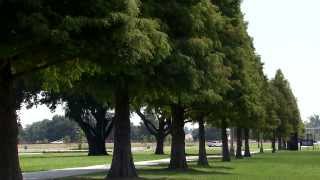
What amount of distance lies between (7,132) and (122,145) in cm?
1023

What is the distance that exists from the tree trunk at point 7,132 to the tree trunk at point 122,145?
9058mm

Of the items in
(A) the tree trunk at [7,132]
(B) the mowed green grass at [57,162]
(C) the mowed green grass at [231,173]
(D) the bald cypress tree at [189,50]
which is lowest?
(C) the mowed green grass at [231,173]

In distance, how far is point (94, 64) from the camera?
19953mm

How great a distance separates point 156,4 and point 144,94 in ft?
12.2

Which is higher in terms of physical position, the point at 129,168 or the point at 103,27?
the point at 103,27

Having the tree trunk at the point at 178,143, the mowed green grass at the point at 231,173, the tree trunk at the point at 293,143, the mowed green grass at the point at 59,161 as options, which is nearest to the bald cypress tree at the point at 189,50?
the mowed green grass at the point at 231,173

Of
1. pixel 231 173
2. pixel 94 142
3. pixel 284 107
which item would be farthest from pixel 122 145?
pixel 284 107

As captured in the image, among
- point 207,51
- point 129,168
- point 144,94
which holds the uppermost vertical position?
point 207,51

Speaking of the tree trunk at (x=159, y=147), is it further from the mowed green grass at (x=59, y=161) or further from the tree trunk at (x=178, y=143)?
the tree trunk at (x=178, y=143)

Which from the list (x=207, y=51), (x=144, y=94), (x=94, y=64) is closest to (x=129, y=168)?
(x=144, y=94)

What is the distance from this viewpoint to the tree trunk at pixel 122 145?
28770mm

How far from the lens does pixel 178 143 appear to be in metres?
39.5

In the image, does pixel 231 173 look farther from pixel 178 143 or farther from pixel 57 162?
pixel 57 162

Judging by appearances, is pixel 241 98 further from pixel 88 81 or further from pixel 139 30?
pixel 139 30
